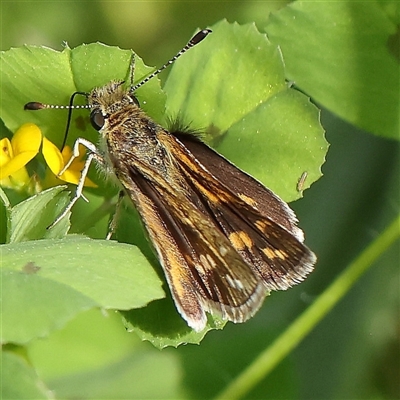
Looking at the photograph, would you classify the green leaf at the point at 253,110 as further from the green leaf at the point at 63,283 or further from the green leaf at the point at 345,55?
the green leaf at the point at 63,283

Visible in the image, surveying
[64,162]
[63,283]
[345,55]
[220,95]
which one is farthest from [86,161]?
[345,55]

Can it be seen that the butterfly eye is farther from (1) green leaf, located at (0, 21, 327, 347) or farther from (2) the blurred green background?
(2) the blurred green background

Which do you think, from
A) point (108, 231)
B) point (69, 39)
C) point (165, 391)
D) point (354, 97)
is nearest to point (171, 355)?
point (165, 391)

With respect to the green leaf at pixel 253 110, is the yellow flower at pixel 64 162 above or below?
below

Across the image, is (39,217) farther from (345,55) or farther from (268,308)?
(268,308)

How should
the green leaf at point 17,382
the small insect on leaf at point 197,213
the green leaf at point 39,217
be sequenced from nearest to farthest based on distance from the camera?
the green leaf at point 17,382 → the green leaf at point 39,217 → the small insect on leaf at point 197,213

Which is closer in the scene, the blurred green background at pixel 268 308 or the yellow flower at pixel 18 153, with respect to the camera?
the yellow flower at pixel 18 153

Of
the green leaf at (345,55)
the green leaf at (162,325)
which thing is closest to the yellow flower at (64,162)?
the green leaf at (162,325)
